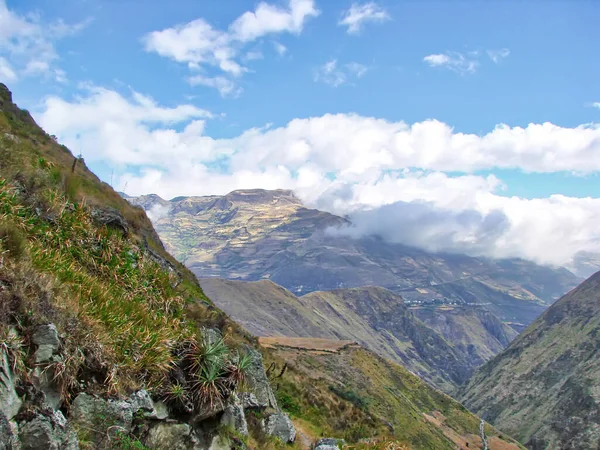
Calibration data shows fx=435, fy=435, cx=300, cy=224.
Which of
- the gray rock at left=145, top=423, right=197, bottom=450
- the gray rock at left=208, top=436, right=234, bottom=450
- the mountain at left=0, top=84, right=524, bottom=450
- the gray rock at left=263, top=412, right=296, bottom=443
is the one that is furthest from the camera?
the gray rock at left=263, top=412, right=296, bottom=443

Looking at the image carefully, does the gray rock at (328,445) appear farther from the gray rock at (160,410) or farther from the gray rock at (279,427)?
the gray rock at (160,410)

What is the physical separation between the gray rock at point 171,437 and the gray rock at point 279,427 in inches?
172

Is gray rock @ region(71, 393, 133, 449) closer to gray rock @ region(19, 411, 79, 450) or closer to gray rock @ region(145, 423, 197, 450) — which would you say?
gray rock @ region(19, 411, 79, 450)

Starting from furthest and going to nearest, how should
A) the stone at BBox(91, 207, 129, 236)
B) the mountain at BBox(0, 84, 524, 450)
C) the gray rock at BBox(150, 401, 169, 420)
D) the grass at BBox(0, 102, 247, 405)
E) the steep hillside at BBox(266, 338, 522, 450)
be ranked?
the steep hillside at BBox(266, 338, 522, 450)
the stone at BBox(91, 207, 129, 236)
the gray rock at BBox(150, 401, 169, 420)
the grass at BBox(0, 102, 247, 405)
the mountain at BBox(0, 84, 524, 450)

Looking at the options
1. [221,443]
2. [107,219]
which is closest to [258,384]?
[221,443]

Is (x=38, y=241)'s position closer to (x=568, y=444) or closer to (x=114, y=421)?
(x=114, y=421)

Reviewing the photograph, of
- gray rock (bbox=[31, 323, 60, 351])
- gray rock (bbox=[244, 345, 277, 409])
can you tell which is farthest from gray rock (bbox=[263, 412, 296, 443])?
gray rock (bbox=[31, 323, 60, 351])

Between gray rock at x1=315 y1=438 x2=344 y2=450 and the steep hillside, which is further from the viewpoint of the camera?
the steep hillside

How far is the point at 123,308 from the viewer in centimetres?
941

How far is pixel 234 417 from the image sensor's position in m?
10.1

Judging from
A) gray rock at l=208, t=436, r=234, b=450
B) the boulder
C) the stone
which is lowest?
gray rock at l=208, t=436, r=234, b=450

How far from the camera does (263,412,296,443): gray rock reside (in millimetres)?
12780

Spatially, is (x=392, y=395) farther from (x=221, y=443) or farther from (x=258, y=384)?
(x=221, y=443)

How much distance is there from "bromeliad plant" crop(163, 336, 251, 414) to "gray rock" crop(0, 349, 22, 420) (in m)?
2.98
